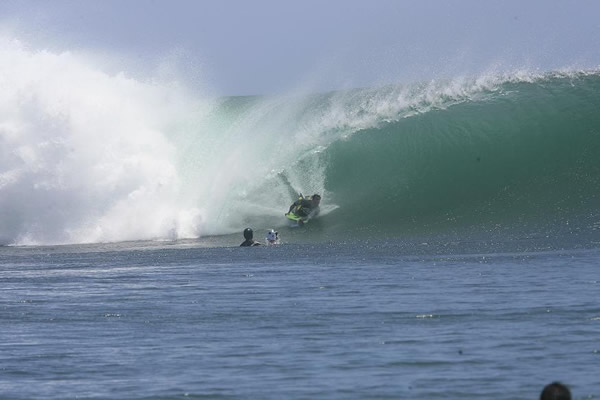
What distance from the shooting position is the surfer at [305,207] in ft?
102

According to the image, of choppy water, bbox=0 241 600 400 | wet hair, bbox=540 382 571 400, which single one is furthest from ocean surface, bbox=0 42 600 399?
wet hair, bbox=540 382 571 400

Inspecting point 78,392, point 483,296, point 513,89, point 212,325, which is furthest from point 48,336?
point 513,89

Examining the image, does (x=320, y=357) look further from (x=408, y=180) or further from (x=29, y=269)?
(x=408, y=180)

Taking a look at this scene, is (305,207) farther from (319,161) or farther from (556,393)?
(556,393)

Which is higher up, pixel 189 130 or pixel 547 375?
pixel 189 130

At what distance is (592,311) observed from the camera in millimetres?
14164

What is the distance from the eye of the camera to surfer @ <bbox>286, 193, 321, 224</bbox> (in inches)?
1220

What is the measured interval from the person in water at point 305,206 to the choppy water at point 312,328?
8.36 metres

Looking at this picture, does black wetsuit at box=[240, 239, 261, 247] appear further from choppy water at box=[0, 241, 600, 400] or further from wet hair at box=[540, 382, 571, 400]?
wet hair at box=[540, 382, 571, 400]

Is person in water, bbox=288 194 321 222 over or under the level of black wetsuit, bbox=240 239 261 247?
over

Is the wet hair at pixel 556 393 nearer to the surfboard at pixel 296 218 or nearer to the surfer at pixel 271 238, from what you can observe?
the surfer at pixel 271 238

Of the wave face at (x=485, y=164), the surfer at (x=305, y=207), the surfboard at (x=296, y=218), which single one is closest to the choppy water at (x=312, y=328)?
the wave face at (x=485, y=164)

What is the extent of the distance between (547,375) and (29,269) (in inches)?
592

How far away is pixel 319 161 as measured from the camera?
3469cm
